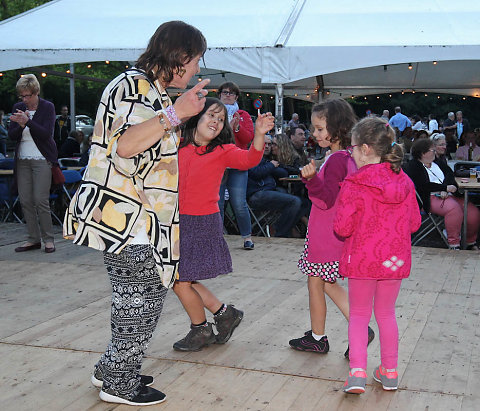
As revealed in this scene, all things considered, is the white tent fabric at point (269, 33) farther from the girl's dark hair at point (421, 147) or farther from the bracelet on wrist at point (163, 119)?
the bracelet on wrist at point (163, 119)

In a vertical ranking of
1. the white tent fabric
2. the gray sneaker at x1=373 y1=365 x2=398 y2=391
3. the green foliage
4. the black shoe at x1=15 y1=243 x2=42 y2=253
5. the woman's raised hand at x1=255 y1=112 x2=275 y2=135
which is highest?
the green foliage

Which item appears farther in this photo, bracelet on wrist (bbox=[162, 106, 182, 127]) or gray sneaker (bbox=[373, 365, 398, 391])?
gray sneaker (bbox=[373, 365, 398, 391])

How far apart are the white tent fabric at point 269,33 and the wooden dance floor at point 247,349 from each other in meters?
2.82

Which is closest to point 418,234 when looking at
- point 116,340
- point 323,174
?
point 323,174

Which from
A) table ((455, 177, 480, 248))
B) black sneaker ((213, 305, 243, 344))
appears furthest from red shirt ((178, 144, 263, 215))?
table ((455, 177, 480, 248))

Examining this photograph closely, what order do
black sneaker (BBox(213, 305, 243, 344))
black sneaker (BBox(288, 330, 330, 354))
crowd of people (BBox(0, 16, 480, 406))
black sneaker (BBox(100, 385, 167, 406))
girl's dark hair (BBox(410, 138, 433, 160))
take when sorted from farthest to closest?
girl's dark hair (BBox(410, 138, 433, 160)), black sneaker (BBox(213, 305, 243, 344)), black sneaker (BBox(288, 330, 330, 354)), black sneaker (BBox(100, 385, 167, 406)), crowd of people (BBox(0, 16, 480, 406))

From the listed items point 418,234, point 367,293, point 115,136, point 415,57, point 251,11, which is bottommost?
point 418,234

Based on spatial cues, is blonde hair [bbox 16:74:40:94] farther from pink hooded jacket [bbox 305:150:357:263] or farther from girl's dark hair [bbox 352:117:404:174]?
girl's dark hair [bbox 352:117:404:174]

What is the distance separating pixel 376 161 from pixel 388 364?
104cm

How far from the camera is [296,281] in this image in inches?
252

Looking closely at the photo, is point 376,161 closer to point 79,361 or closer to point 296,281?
point 79,361

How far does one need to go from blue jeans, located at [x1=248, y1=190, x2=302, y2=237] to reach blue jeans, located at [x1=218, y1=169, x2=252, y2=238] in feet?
2.03

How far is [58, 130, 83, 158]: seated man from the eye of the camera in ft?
43.0

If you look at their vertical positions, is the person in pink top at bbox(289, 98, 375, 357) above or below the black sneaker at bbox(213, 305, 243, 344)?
above
